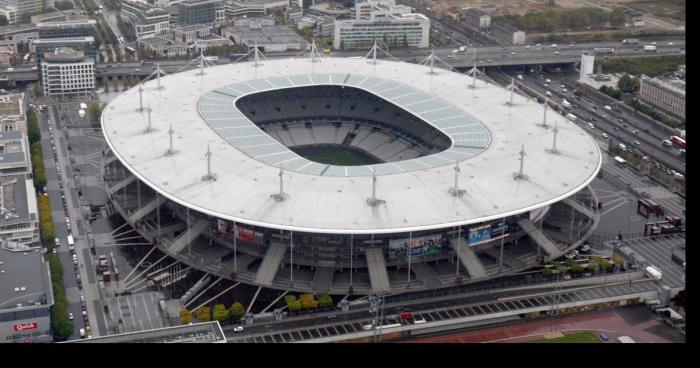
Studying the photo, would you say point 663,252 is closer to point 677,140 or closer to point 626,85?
point 677,140

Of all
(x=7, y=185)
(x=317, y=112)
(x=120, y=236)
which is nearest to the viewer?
(x=120, y=236)

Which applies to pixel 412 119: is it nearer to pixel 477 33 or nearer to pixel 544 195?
pixel 544 195

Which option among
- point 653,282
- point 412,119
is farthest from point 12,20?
point 653,282

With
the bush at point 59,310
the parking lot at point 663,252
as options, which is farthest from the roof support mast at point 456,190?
the bush at point 59,310

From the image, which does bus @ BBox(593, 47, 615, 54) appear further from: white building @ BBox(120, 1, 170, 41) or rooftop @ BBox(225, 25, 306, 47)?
white building @ BBox(120, 1, 170, 41)

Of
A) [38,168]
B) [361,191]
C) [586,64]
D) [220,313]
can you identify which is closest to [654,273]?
[361,191]

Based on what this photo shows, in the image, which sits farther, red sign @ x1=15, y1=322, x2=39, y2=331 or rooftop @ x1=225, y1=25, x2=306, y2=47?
rooftop @ x1=225, y1=25, x2=306, y2=47

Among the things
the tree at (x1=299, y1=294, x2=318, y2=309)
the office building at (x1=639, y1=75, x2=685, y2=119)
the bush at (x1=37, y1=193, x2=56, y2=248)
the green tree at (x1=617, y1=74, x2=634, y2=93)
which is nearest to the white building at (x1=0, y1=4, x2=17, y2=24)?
the bush at (x1=37, y1=193, x2=56, y2=248)
